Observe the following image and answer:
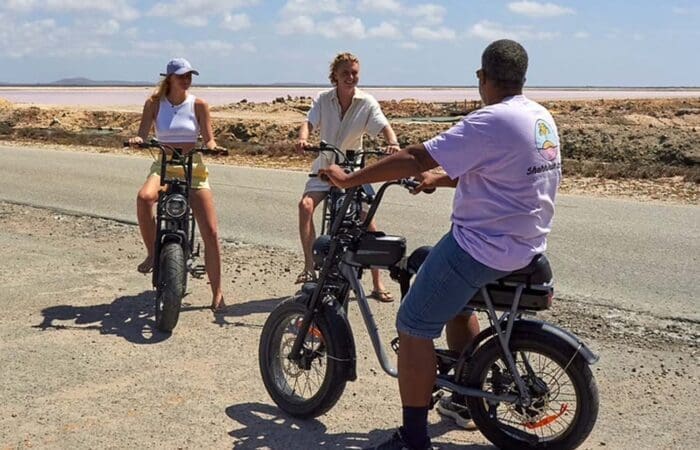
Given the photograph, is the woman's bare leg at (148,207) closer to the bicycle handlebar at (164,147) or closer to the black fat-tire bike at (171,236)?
the black fat-tire bike at (171,236)

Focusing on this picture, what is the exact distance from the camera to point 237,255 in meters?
8.61

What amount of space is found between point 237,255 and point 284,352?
414cm

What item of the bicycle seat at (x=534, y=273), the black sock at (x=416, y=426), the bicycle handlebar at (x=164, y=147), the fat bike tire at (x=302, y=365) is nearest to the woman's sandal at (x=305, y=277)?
the bicycle handlebar at (x=164, y=147)

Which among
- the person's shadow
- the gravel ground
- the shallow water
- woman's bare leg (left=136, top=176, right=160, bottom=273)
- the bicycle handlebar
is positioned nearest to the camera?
the gravel ground

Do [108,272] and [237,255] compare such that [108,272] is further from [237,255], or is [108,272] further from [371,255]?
[371,255]

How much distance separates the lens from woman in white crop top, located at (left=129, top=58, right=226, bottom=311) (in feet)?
21.0

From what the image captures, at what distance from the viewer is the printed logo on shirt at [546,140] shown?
341 centimetres

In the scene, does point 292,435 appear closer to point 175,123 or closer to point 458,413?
point 458,413

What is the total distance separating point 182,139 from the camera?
6.52 meters

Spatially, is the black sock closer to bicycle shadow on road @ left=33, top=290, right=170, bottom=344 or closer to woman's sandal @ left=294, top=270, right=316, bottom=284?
bicycle shadow on road @ left=33, top=290, right=170, bottom=344

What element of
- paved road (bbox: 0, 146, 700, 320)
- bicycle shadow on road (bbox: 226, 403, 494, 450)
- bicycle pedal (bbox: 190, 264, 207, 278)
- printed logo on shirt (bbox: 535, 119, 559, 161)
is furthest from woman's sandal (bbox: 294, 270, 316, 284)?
printed logo on shirt (bbox: 535, 119, 559, 161)

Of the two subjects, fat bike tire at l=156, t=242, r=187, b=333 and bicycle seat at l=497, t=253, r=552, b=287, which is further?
fat bike tire at l=156, t=242, r=187, b=333

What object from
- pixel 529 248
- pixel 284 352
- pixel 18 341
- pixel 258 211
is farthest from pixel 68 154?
pixel 529 248

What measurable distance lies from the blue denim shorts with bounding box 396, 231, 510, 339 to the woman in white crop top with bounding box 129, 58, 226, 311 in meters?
3.16
